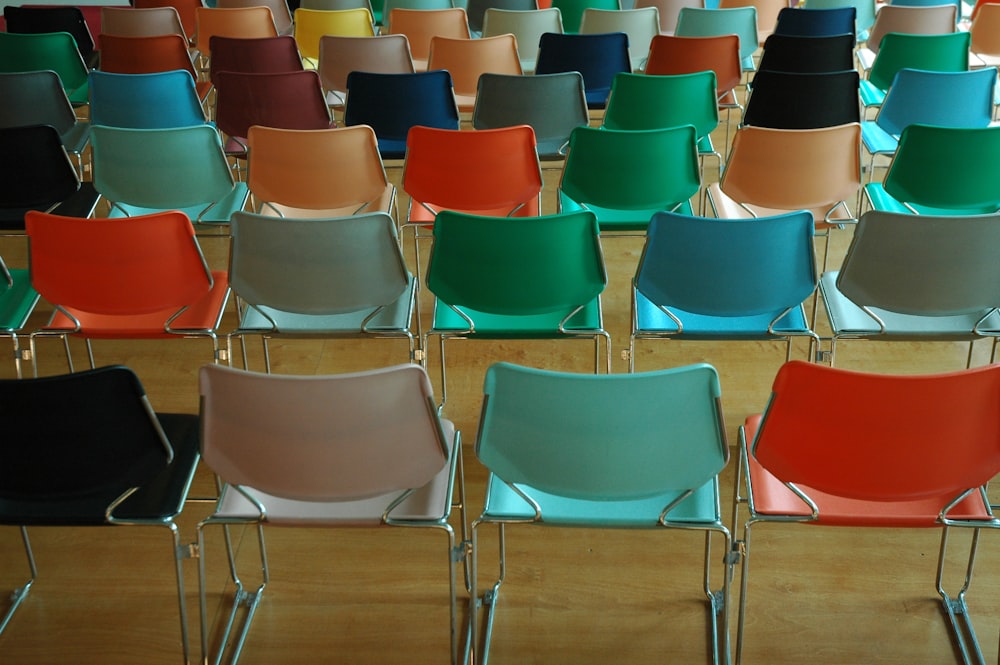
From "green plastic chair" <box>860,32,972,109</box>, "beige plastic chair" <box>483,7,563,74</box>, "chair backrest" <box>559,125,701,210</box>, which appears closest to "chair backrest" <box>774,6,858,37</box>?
"green plastic chair" <box>860,32,972,109</box>

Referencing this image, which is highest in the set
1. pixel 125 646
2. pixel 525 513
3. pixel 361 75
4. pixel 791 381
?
pixel 361 75

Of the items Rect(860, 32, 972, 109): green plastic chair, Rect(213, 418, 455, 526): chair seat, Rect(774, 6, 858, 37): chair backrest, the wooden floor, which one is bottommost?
the wooden floor

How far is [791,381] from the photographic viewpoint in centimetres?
258

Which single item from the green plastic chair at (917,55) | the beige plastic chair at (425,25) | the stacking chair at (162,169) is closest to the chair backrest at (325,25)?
the beige plastic chair at (425,25)

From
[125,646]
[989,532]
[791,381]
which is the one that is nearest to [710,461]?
[791,381]

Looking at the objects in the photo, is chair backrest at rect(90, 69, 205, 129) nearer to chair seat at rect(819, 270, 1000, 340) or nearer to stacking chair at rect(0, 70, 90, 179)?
stacking chair at rect(0, 70, 90, 179)

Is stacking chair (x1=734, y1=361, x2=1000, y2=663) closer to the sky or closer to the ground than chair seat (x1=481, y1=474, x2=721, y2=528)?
closer to the sky

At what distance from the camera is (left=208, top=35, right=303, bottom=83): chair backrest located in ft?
19.6

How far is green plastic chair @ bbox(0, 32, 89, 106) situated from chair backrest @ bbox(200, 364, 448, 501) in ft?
14.1

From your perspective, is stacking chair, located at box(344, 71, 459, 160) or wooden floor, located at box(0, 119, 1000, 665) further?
stacking chair, located at box(344, 71, 459, 160)

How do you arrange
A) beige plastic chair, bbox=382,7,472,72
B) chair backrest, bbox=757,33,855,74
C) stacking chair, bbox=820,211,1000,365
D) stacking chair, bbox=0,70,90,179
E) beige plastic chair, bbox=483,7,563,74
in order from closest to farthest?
stacking chair, bbox=820,211,1000,365 → stacking chair, bbox=0,70,90,179 → chair backrest, bbox=757,33,855,74 → beige plastic chair, bbox=483,7,563,74 → beige plastic chair, bbox=382,7,472,72

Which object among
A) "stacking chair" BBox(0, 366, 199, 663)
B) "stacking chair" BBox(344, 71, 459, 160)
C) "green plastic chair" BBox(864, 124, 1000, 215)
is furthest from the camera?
"stacking chair" BBox(344, 71, 459, 160)

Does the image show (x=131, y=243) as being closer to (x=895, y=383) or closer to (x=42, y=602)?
(x=42, y=602)

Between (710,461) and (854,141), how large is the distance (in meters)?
2.15
